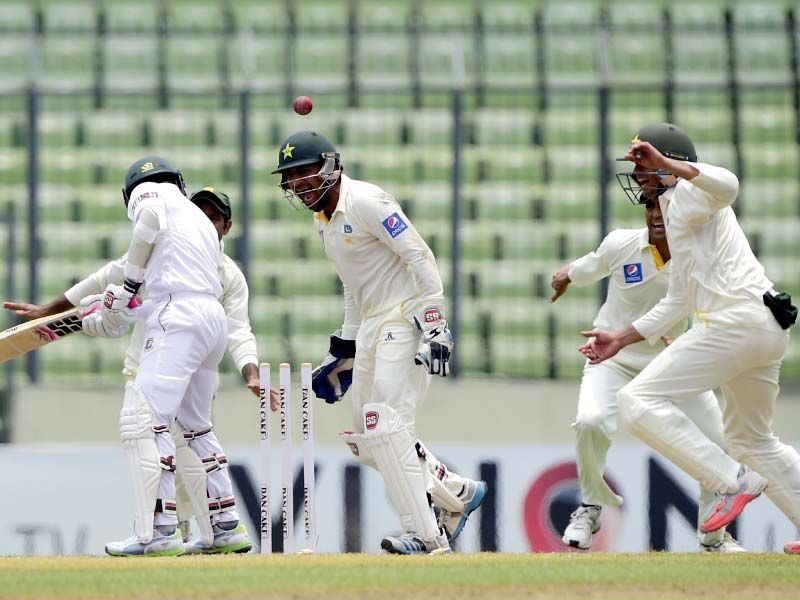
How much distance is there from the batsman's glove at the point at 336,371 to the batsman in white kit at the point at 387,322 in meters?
0.09

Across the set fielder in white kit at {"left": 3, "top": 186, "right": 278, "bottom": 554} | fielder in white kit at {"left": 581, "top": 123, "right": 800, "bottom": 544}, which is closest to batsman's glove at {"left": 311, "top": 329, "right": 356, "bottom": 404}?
fielder in white kit at {"left": 3, "top": 186, "right": 278, "bottom": 554}

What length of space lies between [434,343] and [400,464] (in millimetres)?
556

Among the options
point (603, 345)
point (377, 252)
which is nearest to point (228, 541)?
point (377, 252)

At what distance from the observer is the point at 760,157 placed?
1266 cm

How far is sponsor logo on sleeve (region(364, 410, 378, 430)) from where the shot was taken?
717 cm

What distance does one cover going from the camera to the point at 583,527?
821 centimetres

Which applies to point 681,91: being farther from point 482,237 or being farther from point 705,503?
point 705,503

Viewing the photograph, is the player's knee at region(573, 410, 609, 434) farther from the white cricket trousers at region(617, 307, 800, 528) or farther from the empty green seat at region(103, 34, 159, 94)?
the empty green seat at region(103, 34, 159, 94)

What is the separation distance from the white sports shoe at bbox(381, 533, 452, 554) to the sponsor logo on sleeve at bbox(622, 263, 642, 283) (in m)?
1.81

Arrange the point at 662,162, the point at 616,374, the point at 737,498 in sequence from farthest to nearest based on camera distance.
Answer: the point at 616,374, the point at 737,498, the point at 662,162

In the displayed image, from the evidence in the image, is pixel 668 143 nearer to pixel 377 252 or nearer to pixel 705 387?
pixel 705 387

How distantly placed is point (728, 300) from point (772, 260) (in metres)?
5.56

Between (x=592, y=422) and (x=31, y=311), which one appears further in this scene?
(x=592, y=422)

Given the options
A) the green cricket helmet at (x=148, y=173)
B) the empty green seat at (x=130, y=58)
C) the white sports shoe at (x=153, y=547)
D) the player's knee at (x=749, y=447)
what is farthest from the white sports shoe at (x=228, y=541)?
the empty green seat at (x=130, y=58)
